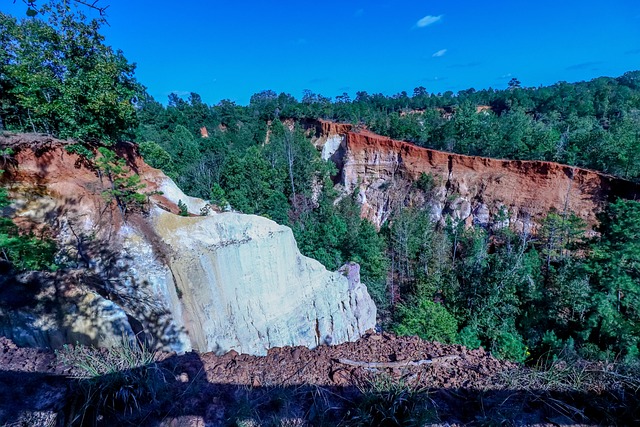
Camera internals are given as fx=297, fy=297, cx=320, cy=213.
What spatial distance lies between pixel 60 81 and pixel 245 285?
871 cm

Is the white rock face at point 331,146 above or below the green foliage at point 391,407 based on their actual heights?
above

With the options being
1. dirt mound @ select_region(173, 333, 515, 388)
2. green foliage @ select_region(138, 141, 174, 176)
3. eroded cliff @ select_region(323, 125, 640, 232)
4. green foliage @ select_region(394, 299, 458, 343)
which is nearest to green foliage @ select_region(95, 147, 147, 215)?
dirt mound @ select_region(173, 333, 515, 388)

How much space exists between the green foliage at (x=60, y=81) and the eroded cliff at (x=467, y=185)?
23141 millimetres

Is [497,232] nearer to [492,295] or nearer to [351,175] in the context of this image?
[492,295]

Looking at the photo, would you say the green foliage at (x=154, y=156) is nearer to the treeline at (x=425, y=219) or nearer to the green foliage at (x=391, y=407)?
the treeline at (x=425, y=219)

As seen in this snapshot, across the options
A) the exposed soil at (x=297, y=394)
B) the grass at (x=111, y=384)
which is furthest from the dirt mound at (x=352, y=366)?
the grass at (x=111, y=384)

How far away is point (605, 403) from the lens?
2832 millimetres

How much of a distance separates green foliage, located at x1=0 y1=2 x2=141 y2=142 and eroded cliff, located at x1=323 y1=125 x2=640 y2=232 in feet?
75.9

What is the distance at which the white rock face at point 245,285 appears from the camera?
29.1ft

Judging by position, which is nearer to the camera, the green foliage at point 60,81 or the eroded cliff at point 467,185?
the green foliage at point 60,81

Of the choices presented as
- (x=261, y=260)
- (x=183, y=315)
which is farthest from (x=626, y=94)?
(x=183, y=315)

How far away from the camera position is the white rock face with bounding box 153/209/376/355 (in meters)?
8.88

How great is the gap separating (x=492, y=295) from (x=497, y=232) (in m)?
9.91

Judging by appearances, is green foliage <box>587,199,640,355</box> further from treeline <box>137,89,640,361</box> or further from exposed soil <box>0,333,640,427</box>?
exposed soil <box>0,333,640,427</box>
